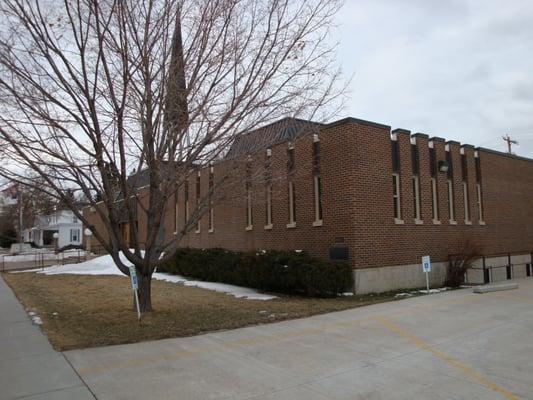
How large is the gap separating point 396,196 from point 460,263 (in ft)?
11.6

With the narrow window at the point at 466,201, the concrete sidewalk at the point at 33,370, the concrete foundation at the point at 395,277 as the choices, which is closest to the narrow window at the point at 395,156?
the concrete foundation at the point at 395,277

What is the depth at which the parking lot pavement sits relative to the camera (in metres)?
5.68

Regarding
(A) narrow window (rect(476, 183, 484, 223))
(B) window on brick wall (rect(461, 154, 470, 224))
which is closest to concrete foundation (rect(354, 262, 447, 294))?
(B) window on brick wall (rect(461, 154, 470, 224))

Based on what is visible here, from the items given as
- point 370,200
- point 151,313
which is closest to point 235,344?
point 151,313

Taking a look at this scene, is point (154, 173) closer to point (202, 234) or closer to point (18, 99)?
point (18, 99)

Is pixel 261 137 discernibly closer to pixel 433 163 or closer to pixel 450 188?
pixel 433 163

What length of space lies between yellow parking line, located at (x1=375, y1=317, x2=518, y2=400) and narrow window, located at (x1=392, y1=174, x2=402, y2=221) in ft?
21.0

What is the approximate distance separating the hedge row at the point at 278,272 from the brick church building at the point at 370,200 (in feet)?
2.49

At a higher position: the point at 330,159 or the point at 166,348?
the point at 330,159

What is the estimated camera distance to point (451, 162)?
18.6m

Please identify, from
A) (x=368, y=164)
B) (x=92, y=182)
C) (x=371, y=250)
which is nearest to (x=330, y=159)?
(x=368, y=164)

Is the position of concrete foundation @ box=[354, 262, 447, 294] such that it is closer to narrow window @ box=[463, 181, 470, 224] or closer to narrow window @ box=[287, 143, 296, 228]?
narrow window @ box=[463, 181, 470, 224]

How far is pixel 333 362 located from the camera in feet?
22.7

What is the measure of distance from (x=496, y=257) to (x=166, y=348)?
1673 cm
